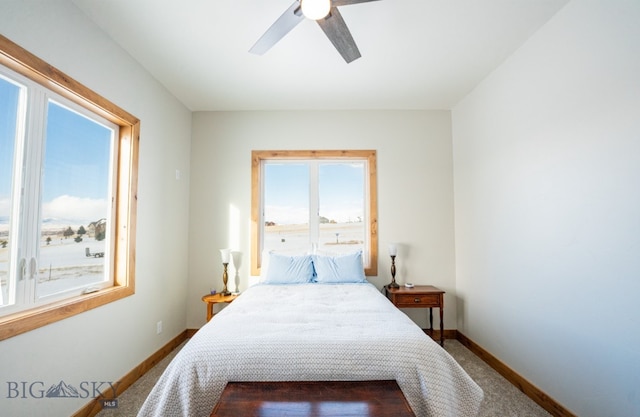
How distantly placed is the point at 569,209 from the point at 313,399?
1980mm

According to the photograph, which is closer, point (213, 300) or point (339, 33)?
point (339, 33)

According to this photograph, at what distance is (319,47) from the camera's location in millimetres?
2227

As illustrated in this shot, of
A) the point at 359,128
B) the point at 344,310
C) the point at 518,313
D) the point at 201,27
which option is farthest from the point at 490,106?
the point at 201,27

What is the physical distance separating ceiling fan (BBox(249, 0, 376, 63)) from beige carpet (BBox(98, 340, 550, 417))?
2.67 m

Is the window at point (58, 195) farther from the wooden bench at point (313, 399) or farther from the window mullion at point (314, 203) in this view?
the window mullion at point (314, 203)

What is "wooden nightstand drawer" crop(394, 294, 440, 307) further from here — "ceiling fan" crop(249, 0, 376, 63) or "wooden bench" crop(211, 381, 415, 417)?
"ceiling fan" crop(249, 0, 376, 63)

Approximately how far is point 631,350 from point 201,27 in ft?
10.8

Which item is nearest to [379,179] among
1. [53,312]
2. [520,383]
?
[520,383]

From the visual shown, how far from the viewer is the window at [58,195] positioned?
1504mm

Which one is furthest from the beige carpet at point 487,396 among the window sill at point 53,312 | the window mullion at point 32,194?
the window mullion at point 32,194

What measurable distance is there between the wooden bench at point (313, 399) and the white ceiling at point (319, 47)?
221 centimetres

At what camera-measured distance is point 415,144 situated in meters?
3.41

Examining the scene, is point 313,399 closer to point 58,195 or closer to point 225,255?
point 58,195

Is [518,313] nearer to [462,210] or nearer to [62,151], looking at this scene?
[462,210]
